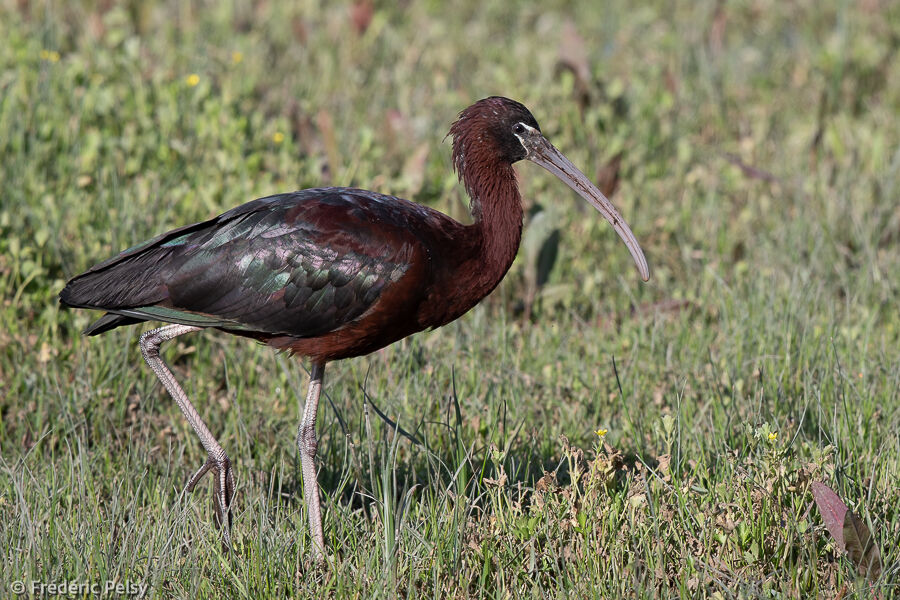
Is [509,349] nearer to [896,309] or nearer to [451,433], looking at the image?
[451,433]

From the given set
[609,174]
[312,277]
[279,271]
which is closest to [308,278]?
[312,277]

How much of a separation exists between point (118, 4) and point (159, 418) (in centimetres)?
517

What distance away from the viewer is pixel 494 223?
4586 mm

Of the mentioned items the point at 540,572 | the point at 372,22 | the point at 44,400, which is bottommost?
the point at 540,572

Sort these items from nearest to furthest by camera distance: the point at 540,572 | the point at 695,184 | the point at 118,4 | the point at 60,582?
the point at 60,582 < the point at 540,572 < the point at 695,184 < the point at 118,4

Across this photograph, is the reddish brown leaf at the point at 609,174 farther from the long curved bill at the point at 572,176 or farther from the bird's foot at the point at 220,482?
the bird's foot at the point at 220,482

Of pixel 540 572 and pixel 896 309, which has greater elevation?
pixel 896 309

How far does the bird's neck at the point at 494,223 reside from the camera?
14.8ft

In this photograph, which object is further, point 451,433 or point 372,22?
point 372,22

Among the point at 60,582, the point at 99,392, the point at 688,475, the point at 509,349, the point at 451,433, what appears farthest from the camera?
the point at 509,349

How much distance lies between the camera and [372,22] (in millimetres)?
9602

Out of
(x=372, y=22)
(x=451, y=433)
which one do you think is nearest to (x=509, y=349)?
(x=451, y=433)

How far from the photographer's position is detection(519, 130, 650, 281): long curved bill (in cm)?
470

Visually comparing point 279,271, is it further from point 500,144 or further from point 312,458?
point 500,144
